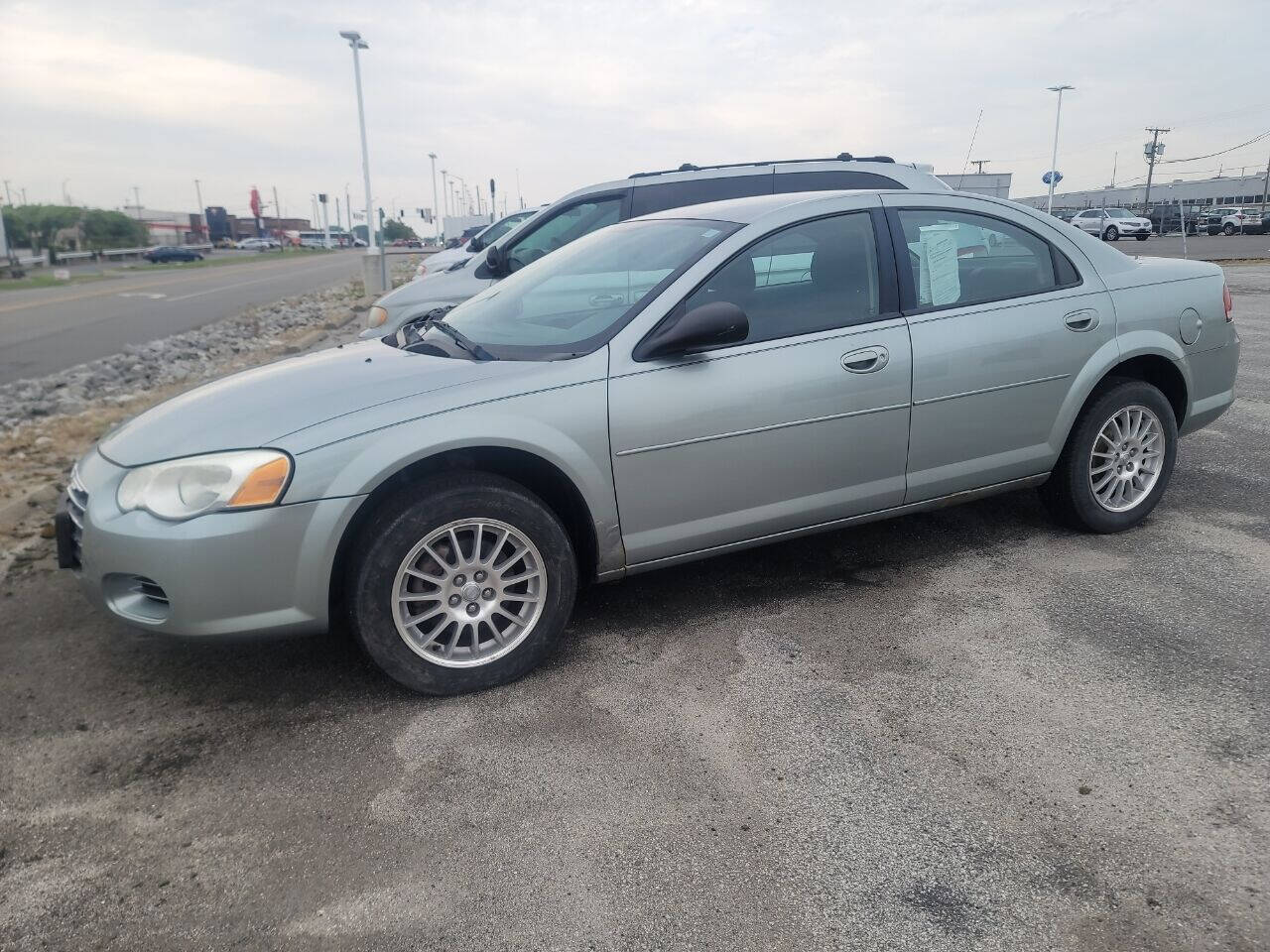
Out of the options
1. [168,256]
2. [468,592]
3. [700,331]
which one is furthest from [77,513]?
[168,256]

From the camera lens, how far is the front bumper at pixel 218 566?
3.01 metres

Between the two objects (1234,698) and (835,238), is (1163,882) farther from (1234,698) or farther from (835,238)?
(835,238)

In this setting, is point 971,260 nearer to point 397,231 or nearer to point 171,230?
point 171,230

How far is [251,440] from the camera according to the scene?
313cm

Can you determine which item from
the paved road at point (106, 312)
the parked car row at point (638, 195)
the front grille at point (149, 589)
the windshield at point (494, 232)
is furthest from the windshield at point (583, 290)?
the paved road at point (106, 312)

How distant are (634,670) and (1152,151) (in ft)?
250

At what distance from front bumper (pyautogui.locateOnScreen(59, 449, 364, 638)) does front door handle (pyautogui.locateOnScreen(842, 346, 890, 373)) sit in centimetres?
197

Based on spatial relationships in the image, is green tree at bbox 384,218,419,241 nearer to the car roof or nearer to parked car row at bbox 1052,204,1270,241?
parked car row at bbox 1052,204,1270,241

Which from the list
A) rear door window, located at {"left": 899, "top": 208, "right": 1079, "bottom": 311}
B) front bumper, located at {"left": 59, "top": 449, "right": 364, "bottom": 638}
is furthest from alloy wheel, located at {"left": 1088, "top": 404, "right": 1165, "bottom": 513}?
front bumper, located at {"left": 59, "top": 449, "right": 364, "bottom": 638}

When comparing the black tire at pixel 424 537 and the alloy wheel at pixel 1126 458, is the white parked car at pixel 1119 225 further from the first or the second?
the black tire at pixel 424 537

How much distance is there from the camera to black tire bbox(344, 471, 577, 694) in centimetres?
317

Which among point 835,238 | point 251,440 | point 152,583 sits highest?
point 835,238

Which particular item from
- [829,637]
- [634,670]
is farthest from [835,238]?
[634,670]

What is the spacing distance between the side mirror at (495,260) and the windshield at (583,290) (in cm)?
374
